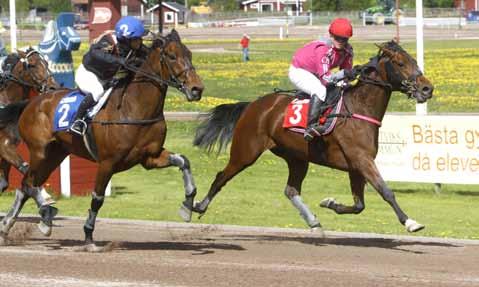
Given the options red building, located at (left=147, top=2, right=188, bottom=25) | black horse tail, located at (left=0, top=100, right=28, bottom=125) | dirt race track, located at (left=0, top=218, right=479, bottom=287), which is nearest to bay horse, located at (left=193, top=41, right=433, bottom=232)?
dirt race track, located at (left=0, top=218, right=479, bottom=287)

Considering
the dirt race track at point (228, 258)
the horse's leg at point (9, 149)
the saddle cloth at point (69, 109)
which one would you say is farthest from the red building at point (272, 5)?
the saddle cloth at point (69, 109)

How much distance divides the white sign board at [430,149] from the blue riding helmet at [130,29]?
7362mm

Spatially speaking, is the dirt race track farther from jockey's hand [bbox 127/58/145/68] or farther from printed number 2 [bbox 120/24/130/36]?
printed number 2 [bbox 120/24/130/36]

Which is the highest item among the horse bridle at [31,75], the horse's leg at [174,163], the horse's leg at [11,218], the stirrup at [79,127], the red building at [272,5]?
the red building at [272,5]

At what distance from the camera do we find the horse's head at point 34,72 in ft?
49.3

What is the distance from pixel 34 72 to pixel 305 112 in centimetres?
454

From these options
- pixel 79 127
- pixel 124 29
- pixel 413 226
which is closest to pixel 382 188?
pixel 413 226

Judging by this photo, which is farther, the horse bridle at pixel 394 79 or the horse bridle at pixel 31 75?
the horse bridle at pixel 31 75

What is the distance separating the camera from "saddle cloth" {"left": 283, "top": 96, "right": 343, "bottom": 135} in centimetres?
1179

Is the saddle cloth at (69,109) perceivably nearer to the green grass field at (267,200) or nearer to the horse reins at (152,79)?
the horse reins at (152,79)

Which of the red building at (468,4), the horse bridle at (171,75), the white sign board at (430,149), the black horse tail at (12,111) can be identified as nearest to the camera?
the horse bridle at (171,75)

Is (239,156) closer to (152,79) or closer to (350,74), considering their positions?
(350,74)

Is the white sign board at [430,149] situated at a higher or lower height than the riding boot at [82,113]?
lower

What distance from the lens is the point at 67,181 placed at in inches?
701
